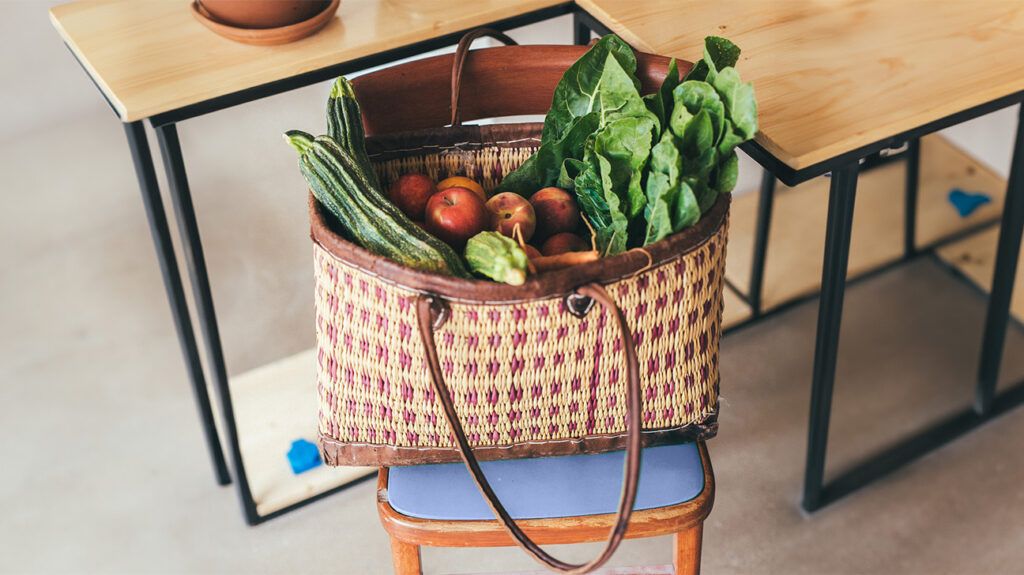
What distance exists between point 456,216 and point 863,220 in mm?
1518

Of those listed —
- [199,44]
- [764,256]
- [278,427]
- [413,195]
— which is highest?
[199,44]

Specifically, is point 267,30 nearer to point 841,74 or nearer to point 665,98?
point 665,98

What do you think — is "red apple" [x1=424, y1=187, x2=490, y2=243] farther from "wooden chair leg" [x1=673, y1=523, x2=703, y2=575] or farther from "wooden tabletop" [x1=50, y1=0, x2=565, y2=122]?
"wooden chair leg" [x1=673, y1=523, x2=703, y2=575]

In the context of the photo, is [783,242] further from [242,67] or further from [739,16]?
[242,67]

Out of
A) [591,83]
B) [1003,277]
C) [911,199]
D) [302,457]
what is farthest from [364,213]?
[911,199]

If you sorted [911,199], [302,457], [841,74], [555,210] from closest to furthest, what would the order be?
1. [555,210]
2. [841,74]
3. [302,457]
4. [911,199]

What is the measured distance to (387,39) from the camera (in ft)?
4.82

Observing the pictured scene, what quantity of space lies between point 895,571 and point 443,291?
1087 mm

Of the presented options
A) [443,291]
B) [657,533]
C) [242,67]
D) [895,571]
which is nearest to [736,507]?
[895,571]

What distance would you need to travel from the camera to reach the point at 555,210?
4.17 feet

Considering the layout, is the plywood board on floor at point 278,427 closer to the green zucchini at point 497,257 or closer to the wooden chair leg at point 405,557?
the wooden chair leg at point 405,557

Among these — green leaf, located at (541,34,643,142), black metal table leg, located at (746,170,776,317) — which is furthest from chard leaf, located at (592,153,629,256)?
black metal table leg, located at (746,170,776,317)

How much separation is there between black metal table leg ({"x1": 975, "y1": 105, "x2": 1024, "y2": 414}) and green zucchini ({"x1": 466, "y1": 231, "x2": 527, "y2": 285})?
88 cm

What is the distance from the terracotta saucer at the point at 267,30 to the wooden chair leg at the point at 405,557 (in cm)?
70
